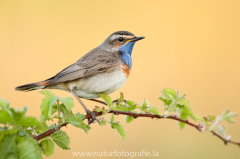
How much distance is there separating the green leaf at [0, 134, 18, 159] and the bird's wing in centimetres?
256

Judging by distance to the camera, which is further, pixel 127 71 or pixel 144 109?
pixel 127 71

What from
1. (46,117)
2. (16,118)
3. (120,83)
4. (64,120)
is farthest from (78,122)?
(120,83)

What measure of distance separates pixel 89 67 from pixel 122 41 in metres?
0.77

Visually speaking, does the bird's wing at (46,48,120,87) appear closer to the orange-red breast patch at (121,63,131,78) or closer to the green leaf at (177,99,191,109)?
the orange-red breast patch at (121,63,131,78)

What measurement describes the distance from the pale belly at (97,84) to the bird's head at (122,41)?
607mm

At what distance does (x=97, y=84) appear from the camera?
382 cm

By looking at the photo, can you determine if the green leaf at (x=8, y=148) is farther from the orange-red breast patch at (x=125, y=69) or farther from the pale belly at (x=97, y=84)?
the orange-red breast patch at (x=125, y=69)

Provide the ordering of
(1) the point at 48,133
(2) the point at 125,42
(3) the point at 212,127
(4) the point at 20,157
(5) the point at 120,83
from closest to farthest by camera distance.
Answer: (4) the point at 20,157 → (3) the point at 212,127 → (1) the point at 48,133 → (5) the point at 120,83 → (2) the point at 125,42

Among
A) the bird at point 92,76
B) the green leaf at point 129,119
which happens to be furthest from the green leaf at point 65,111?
the bird at point 92,76

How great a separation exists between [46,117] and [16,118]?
51 cm

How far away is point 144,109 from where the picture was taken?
185cm

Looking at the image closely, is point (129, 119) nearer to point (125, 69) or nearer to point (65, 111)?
point (65, 111)

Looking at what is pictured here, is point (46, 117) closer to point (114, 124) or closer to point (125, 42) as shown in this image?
point (114, 124)

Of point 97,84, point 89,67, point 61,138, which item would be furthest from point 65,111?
point 89,67
